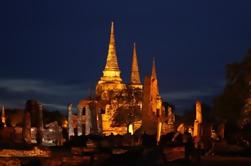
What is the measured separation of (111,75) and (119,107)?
19434 millimetres

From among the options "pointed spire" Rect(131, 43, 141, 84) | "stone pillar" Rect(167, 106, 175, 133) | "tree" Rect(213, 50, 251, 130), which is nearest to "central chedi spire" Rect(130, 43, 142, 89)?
"pointed spire" Rect(131, 43, 141, 84)

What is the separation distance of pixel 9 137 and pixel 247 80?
13.3 m

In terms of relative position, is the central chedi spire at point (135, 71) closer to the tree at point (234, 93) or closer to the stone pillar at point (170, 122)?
the stone pillar at point (170, 122)

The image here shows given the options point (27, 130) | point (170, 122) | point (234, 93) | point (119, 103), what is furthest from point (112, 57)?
point (27, 130)

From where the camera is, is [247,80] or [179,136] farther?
[247,80]

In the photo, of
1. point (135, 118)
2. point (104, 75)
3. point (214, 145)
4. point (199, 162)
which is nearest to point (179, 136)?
point (214, 145)

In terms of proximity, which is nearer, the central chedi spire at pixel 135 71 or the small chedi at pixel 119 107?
the small chedi at pixel 119 107

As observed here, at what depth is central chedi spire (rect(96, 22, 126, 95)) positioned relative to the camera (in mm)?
90312

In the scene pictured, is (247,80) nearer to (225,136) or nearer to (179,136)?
(225,136)

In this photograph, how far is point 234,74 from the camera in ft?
139

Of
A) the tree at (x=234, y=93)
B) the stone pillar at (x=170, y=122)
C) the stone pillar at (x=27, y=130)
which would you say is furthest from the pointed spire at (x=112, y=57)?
the stone pillar at (x=27, y=130)

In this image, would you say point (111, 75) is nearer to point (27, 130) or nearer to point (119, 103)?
point (119, 103)

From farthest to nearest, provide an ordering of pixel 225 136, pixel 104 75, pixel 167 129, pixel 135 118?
pixel 104 75, pixel 135 118, pixel 167 129, pixel 225 136

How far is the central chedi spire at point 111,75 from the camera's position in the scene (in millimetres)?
90312
